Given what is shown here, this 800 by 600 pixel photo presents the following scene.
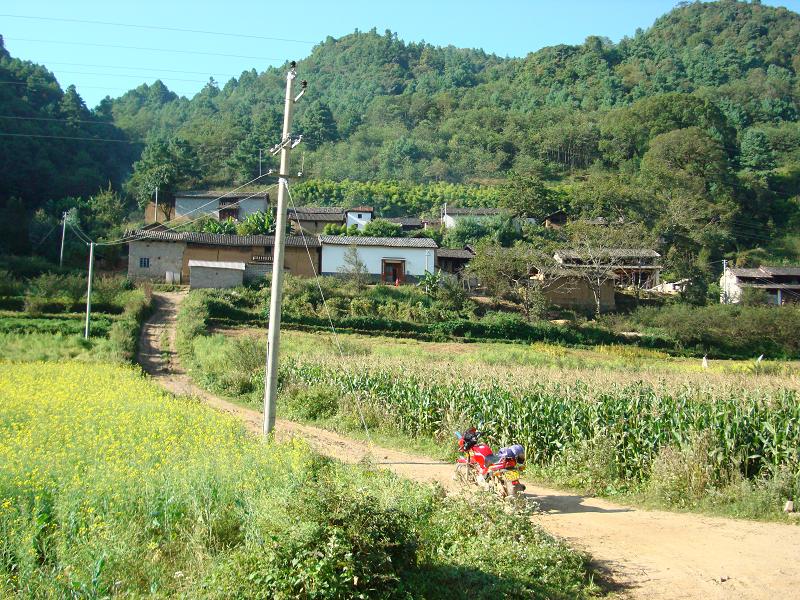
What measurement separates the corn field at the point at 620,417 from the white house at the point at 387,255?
92.3 ft

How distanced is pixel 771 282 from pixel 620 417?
42371mm

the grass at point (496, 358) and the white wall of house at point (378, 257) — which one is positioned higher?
the white wall of house at point (378, 257)

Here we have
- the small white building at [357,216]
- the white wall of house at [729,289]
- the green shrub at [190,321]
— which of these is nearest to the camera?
the green shrub at [190,321]

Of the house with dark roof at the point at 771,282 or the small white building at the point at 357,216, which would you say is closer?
the house with dark roof at the point at 771,282

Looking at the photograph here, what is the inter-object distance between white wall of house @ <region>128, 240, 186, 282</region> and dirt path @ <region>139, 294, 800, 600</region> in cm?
3475

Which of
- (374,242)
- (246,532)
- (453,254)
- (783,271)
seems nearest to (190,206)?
(374,242)

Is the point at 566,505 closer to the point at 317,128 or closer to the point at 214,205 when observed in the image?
the point at 214,205

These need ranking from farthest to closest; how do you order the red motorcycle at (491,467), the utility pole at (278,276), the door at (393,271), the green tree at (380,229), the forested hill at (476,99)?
the forested hill at (476,99)
the green tree at (380,229)
the door at (393,271)
the utility pole at (278,276)
the red motorcycle at (491,467)

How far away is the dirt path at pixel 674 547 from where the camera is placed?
754cm

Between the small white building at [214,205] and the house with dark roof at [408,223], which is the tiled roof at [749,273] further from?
the small white building at [214,205]

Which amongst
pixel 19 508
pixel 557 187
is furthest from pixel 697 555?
pixel 557 187

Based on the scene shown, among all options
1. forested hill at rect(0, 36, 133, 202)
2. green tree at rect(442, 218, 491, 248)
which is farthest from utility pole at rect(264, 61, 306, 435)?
forested hill at rect(0, 36, 133, 202)

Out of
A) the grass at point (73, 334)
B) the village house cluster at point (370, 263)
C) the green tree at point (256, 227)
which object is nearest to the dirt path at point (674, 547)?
the grass at point (73, 334)

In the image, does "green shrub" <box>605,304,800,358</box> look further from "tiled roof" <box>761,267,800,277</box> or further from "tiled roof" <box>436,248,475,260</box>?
"tiled roof" <box>436,248,475,260</box>
